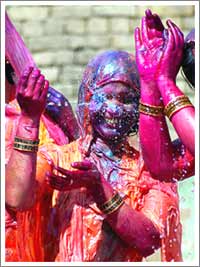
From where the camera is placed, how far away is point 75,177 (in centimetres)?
328

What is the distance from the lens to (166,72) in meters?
3.32

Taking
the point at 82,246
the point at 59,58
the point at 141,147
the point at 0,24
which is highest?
the point at 59,58

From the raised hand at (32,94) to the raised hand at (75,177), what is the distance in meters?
0.15

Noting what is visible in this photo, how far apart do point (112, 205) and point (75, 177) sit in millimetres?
127

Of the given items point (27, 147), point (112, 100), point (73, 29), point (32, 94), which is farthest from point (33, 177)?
point (73, 29)

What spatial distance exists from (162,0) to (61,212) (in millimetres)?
760

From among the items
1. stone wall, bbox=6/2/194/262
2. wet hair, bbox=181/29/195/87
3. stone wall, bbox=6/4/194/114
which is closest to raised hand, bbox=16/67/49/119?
wet hair, bbox=181/29/195/87

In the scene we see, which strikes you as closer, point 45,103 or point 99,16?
point 45,103

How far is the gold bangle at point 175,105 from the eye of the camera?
A: 3.29m

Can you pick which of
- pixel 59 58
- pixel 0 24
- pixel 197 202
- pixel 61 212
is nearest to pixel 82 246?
pixel 61 212

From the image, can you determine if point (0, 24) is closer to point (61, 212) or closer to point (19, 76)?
point (19, 76)

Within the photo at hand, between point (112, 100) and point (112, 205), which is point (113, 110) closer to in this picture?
point (112, 100)

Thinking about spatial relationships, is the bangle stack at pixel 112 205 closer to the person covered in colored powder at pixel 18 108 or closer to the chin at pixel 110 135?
the chin at pixel 110 135

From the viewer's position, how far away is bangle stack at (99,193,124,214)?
3322mm
